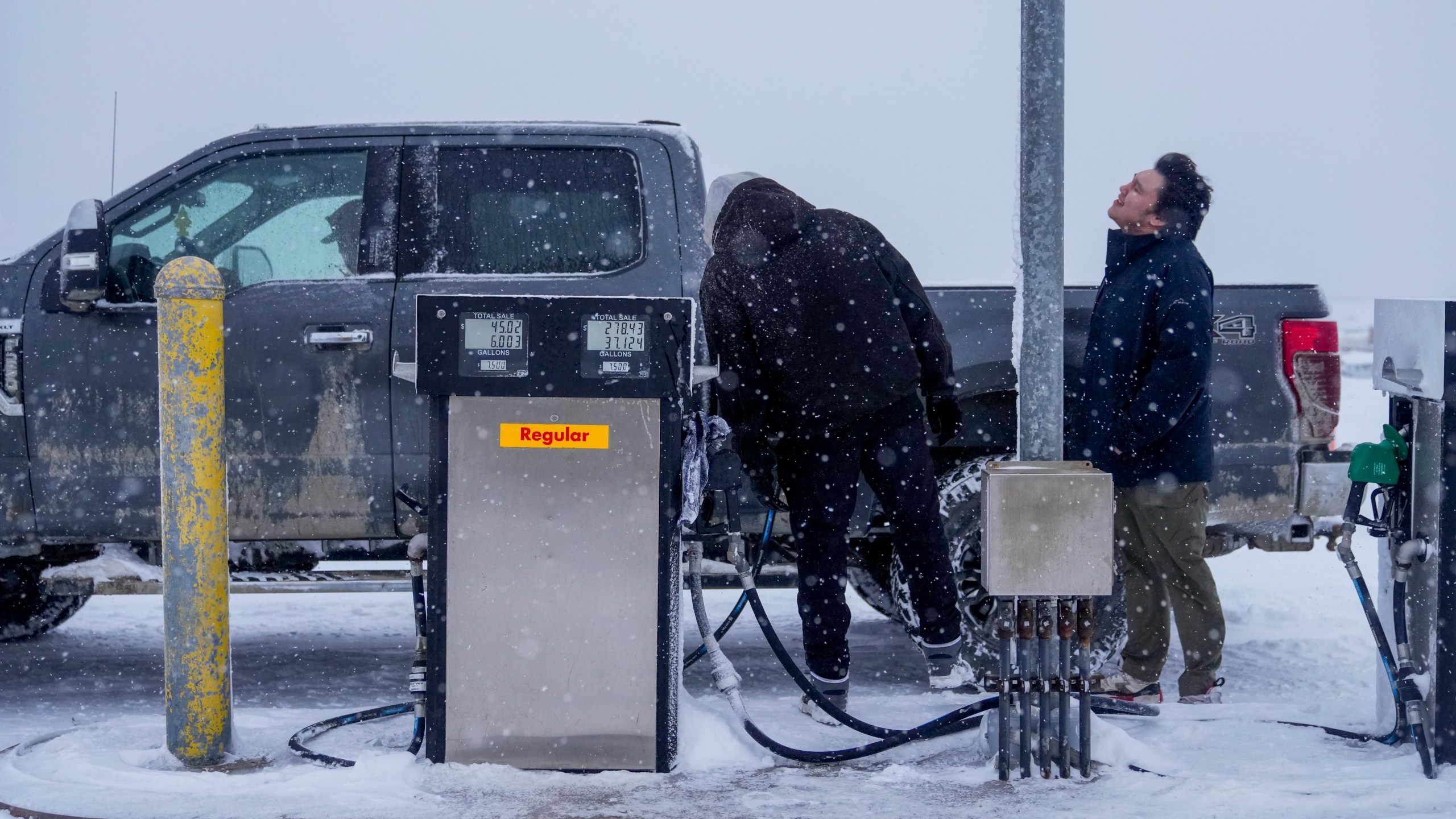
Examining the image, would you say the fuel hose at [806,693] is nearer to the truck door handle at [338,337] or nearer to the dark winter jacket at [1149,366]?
the dark winter jacket at [1149,366]

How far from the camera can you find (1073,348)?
4.64 metres

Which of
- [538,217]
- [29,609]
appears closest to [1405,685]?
[538,217]

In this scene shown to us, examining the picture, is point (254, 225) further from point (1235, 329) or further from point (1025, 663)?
point (1235, 329)

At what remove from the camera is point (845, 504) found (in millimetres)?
4137

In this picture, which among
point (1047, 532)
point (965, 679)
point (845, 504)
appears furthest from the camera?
point (965, 679)

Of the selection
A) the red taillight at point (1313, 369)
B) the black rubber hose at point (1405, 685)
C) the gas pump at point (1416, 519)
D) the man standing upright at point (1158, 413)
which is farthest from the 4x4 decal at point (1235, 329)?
the black rubber hose at point (1405, 685)

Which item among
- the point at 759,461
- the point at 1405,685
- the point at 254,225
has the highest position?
the point at 254,225

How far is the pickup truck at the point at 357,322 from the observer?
4.56m

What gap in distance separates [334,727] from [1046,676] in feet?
6.93

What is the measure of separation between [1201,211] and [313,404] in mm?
3140

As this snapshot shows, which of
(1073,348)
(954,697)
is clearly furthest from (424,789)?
(1073,348)

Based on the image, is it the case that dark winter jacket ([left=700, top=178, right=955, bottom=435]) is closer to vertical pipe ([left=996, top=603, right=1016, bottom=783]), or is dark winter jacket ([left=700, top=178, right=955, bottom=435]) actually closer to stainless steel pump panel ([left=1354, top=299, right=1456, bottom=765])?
vertical pipe ([left=996, top=603, right=1016, bottom=783])

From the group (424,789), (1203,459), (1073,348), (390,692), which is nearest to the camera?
(424,789)

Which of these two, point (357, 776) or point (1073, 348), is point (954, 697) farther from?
point (357, 776)
